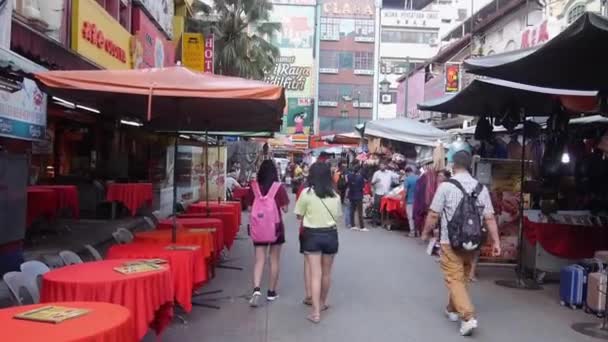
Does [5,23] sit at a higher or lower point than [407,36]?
lower

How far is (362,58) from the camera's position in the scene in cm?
8125

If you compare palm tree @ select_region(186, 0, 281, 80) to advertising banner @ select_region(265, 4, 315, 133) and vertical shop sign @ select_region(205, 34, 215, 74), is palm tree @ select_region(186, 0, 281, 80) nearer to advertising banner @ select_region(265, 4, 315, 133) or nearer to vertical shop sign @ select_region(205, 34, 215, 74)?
vertical shop sign @ select_region(205, 34, 215, 74)

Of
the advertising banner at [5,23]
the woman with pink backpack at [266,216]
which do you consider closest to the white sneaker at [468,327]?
the woman with pink backpack at [266,216]

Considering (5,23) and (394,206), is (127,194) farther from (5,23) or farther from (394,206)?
(5,23)

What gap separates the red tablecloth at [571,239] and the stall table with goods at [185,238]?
15.9 feet

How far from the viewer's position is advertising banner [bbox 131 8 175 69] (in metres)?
16.6

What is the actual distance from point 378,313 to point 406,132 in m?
9.55

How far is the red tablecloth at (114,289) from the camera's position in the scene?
4.63 metres

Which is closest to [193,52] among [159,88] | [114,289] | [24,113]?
[24,113]

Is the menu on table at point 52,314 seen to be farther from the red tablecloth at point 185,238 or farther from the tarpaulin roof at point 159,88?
the red tablecloth at point 185,238

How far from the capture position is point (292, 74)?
80.9 meters

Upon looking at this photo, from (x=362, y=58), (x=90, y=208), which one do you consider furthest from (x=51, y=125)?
(x=362, y=58)

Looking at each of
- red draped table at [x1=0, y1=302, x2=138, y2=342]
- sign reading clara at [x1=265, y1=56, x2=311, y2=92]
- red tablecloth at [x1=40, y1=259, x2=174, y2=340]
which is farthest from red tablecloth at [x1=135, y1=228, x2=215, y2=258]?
sign reading clara at [x1=265, y1=56, x2=311, y2=92]

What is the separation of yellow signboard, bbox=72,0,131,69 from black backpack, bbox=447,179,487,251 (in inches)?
330
